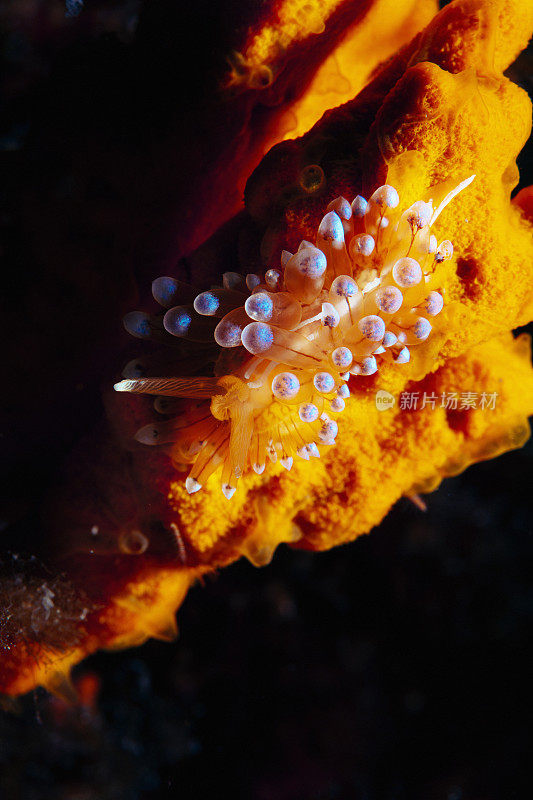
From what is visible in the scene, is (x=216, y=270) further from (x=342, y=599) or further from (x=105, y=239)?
(x=342, y=599)

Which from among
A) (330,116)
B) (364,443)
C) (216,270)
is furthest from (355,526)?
(330,116)

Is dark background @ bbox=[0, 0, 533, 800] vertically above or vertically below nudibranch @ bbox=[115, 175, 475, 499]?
below

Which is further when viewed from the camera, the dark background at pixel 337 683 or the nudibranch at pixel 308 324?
the dark background at pixel 337 683

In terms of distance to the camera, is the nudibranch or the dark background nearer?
the nudibranch

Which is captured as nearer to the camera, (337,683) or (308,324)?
(308,324)

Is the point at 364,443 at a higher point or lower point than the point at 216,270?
lower

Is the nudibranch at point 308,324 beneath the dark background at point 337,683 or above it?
above

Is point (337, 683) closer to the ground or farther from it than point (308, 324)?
closer to the ground

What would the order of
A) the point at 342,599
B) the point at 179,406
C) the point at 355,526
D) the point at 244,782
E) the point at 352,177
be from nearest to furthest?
1. the point at 352,177
2. the point at 179,406
3. the point at 355,526
4. the point at 244,782
5. the point at 342,599
